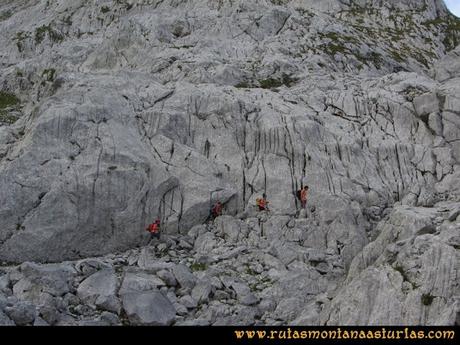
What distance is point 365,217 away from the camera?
1123 inches

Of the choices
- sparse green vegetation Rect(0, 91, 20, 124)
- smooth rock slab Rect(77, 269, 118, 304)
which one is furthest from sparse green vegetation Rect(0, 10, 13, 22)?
smooth rock slab Rect(77, 269, 118, 304)

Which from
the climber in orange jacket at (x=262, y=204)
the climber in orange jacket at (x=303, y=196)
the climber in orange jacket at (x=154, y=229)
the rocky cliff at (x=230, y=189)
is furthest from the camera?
the climber in orange jacket at (x=303, y=196)

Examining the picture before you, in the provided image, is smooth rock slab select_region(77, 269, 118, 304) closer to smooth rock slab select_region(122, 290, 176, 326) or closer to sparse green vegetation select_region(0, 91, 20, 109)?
smooth rock slab select_region(122, 290, 176, 326)

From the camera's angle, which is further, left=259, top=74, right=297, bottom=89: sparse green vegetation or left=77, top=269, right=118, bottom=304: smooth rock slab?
left=259, top=74, right=297, bottom=89: sparse green vegetation

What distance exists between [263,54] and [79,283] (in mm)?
32465

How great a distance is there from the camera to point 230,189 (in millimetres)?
29406

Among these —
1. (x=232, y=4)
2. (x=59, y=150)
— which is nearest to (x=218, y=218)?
(x=59, y=150)

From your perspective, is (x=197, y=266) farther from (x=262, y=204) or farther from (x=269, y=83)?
(x=269, y=83)

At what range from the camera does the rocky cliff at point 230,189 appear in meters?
20.2

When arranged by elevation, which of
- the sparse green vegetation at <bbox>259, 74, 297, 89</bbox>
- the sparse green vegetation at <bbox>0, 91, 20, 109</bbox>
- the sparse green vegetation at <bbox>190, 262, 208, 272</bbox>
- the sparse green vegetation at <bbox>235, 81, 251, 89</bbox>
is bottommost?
the sparse green vegetation at <bbox>190, 262, 208, 272</bbox>

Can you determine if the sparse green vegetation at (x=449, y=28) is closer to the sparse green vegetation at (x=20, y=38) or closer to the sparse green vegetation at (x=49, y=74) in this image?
the sparse green vegetation at (x=49, y=74)

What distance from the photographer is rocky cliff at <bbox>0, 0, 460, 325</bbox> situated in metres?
20.2

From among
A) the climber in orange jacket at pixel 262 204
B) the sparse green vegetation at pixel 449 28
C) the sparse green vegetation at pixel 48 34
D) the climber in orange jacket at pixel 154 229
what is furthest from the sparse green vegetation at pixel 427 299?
the sparse green vegetation at pixel 48 34
